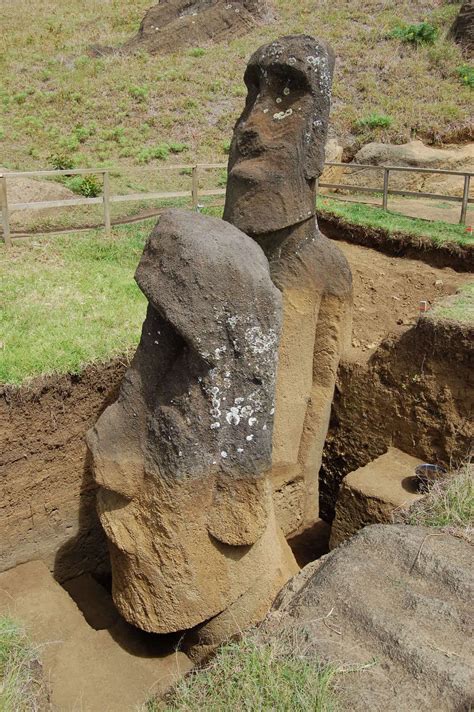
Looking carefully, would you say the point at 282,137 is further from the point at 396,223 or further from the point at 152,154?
the point at 152,154

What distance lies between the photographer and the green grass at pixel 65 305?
18.0 feet

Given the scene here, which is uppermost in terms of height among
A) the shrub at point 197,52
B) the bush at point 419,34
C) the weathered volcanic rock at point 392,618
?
the bush at point 419,34

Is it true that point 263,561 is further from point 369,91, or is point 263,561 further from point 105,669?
point 369,91

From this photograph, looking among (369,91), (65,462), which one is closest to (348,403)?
(65,462)

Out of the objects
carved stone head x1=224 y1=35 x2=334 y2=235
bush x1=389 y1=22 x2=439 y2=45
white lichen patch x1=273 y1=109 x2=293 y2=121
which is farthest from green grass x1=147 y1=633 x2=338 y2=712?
bush x1=389 y1=22 x2=439 y2=45

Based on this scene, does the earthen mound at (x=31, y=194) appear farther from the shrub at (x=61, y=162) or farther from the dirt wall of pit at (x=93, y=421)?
the dirt wall of pit at (x=93, y=421)

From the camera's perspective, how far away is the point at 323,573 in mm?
2775

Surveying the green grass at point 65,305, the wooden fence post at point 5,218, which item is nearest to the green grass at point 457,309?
the green grass at point 65,305

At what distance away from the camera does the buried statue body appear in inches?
128

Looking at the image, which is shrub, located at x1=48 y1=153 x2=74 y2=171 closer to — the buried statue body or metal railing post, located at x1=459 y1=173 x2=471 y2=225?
metal railing post, located at x1=459 y1=173 x2=471 y2=225

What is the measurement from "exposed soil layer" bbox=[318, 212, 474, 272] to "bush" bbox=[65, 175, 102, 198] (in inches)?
194

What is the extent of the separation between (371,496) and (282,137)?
9.05 ft

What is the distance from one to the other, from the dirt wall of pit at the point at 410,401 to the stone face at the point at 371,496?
1.33 feet

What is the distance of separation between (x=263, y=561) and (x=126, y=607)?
843mm
